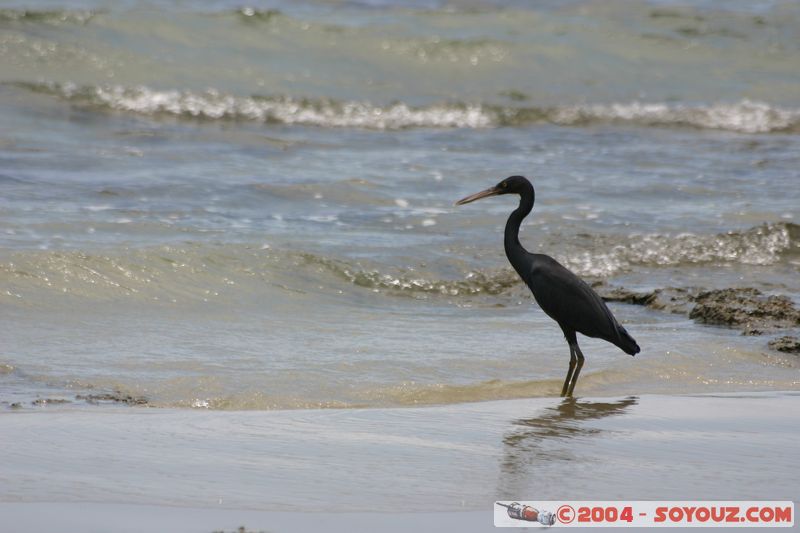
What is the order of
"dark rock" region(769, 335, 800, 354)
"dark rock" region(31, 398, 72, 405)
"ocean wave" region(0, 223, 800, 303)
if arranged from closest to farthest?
1. "dark rock" region(31, 398, 72, 405)
2. "dark rock" region(769, 335, 800, 354)
3. "ocean wave" region(0, 223, 800, 303)

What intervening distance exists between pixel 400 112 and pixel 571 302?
34.8 ft

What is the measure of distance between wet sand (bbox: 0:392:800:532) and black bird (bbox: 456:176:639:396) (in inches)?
34.5

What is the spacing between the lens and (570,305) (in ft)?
23.0

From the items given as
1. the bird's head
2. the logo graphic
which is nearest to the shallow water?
the bird's head

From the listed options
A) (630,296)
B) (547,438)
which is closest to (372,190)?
(630,296)

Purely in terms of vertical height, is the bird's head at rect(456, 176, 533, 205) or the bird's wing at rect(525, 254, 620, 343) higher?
Result: the bird's head at rect(456, 176, 533, 205)

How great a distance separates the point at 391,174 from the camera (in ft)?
43.1

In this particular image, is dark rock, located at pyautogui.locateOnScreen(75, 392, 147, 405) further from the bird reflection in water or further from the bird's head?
the bird's head

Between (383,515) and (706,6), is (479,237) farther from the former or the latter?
(706,6)

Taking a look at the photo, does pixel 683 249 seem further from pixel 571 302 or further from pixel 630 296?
pixel 571 302

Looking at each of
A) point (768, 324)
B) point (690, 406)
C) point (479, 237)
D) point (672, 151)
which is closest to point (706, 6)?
point (672, 151)

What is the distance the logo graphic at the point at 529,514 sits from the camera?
4148 millimetres

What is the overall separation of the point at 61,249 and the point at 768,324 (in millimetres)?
4716

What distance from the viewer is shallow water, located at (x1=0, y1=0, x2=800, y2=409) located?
6.95 m
